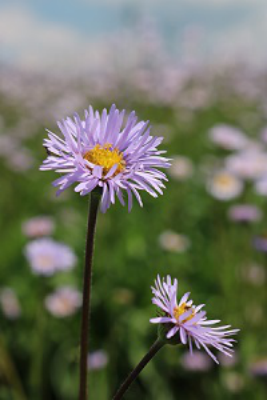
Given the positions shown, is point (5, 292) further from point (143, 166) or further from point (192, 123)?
point (192, 123)

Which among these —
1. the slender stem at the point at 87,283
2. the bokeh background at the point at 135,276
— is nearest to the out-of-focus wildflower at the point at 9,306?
the bokeh background at the point at 135,276

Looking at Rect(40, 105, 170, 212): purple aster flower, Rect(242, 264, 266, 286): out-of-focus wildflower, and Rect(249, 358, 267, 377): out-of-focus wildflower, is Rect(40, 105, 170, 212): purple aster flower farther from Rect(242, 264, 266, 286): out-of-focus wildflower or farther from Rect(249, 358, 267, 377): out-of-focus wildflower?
Rect(242, 264, 266, 286): out-of-focus wildflower

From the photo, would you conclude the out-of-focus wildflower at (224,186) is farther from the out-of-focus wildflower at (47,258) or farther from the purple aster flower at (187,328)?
the purple aster flower at (187,328)

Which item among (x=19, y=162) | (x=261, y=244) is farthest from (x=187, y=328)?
(x=19, y=162)

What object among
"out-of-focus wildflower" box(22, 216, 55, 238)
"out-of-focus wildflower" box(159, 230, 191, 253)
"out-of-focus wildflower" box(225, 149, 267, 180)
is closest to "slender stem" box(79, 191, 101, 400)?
"out-of-focus wildflower" box(22, 216, 55, 238)

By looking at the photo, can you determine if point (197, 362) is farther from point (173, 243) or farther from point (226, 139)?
point (226, 139)

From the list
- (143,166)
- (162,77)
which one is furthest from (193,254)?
(162,77)
